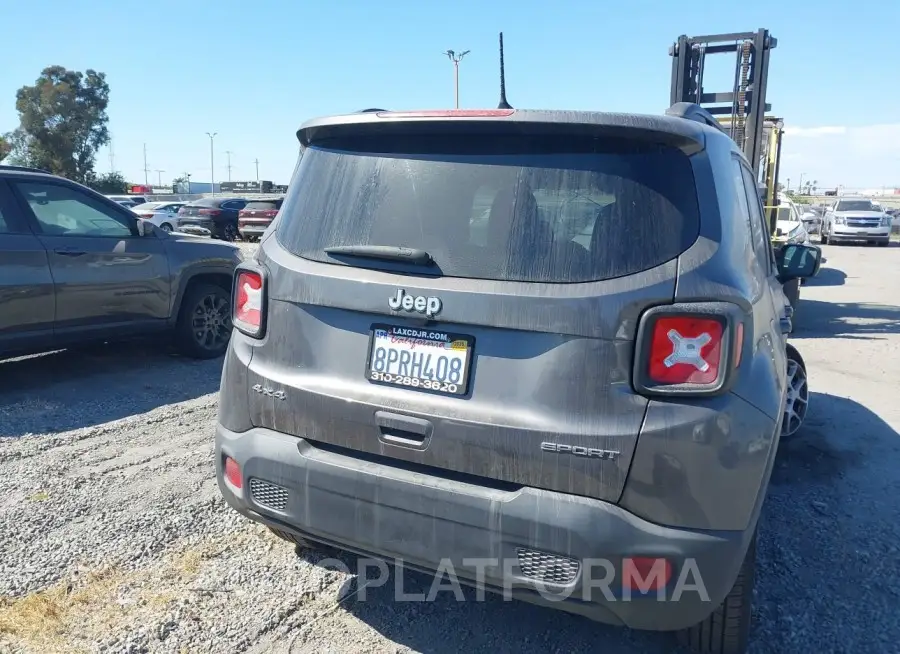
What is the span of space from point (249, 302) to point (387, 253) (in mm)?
667

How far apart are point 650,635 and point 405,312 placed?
5.45 ft

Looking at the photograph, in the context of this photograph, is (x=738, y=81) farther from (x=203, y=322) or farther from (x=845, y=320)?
(x=203, y=322)

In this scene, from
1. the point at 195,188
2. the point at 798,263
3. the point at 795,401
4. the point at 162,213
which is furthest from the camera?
the point at 195,188

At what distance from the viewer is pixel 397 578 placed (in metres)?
3.28

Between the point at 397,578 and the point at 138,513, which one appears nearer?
the point at 397,578

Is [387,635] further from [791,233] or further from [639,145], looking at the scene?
[791,233]

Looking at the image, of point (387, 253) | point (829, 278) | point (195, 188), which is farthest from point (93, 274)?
point (195, 188)

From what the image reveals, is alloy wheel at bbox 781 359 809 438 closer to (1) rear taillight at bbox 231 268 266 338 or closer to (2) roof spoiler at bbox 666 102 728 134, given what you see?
(2) roof spoiler at bbox 666 102 728 134

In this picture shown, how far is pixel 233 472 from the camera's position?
2.79 m

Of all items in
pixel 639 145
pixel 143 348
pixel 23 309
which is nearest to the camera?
pixel 639 145

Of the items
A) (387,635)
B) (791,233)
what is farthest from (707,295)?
(791,233)

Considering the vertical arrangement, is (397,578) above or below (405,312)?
below

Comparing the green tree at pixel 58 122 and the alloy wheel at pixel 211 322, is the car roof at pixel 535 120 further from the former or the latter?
the green tree at pixel 58 122

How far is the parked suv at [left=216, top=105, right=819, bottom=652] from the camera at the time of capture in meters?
2.16
